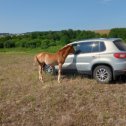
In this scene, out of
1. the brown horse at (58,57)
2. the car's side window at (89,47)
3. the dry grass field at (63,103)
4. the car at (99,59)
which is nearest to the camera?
the dry grass field at (63,103)

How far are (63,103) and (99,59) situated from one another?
121 inches

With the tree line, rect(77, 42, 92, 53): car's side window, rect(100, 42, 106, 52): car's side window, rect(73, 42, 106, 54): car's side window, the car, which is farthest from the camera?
the tree line

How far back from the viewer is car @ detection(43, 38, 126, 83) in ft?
36.0

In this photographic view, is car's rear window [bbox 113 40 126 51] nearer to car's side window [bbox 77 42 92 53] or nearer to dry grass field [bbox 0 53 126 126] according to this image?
car's side window [bbox 77 42 92 53]

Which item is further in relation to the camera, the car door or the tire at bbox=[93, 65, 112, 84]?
the car door

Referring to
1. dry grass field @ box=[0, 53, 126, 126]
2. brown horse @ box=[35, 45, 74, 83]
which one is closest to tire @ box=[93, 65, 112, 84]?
dry grass field @ box=[0, 53, 126, 126]

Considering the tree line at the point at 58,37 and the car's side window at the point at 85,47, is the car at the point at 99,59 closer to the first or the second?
the car's side window at the point at 85,47

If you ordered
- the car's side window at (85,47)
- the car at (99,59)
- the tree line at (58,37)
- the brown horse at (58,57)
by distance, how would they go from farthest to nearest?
the tree line at (58,37)
the brown horse at (58,57)
the car's side window at (85,47)
the car at (99,59)

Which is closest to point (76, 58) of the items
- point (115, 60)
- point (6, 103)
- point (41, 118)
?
point (115, 60)

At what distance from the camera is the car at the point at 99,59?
11.0 m

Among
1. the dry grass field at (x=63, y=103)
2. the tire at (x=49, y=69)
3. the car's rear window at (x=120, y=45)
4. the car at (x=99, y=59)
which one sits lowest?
the dry grass field at (x=63, y=103)

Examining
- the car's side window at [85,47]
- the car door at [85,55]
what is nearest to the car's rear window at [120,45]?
the car door at [85,55]

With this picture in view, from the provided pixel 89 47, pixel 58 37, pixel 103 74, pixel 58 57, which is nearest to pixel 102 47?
pixel 89 47

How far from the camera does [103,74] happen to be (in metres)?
11.3
